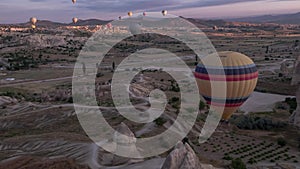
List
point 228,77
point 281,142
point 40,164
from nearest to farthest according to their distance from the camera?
1. point 40,164
2. point 228,77
3. point 281,142

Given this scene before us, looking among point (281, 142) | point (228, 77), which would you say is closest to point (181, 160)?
point (228, 77)

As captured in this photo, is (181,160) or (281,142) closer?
(181,160)

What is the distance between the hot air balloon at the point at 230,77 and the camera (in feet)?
91.1

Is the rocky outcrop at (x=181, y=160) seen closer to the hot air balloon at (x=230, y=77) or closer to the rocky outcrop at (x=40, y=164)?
the rocky outcrop at (x=40, y=164)

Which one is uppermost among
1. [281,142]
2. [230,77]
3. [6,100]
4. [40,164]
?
[230,77]

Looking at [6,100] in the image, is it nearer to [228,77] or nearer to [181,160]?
[228,77]

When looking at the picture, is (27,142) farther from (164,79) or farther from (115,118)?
(164,79)

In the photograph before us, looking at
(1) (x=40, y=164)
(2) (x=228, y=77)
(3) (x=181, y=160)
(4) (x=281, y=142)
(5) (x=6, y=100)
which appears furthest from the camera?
(5) (x=6, y=100)

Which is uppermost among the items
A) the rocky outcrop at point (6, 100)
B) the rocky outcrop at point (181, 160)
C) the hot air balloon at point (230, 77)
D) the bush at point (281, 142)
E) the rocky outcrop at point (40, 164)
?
the hot air balloon at point (230, 77)

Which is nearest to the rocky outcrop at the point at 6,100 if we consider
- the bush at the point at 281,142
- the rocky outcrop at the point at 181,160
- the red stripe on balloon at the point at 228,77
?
the red stripe on balloon at the point at 228,77

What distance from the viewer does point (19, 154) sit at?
2448 centimetres

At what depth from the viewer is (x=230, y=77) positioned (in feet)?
91.4

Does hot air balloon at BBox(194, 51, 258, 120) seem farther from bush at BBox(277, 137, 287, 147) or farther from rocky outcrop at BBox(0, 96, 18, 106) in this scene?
rocky outcrop at BBox(0, 96, 18, 106)

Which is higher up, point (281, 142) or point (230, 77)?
point (230, 77)
